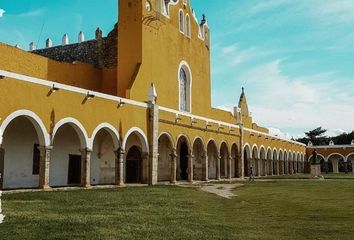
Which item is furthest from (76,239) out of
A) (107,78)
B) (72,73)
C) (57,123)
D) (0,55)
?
(107,78)

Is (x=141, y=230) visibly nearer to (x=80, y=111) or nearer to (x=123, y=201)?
(x=123, y=201)

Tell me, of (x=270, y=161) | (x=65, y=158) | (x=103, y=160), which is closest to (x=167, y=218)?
(x=65, y=158)

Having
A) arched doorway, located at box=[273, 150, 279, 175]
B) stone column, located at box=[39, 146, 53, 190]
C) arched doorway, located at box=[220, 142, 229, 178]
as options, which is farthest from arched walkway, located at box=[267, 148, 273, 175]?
stone column, located at box=[39, 146, 53, 190]

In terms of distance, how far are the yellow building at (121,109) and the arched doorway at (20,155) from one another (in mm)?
37

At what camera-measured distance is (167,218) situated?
8.75m

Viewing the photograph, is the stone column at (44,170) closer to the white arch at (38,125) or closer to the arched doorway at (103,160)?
the white arch at (38,125)

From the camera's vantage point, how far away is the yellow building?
1550cm

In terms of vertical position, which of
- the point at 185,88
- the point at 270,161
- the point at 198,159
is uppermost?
the point at 185,88

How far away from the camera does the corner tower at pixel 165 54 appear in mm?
22422

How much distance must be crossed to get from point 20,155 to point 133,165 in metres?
7.15

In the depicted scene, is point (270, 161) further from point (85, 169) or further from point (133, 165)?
point (85, 169)

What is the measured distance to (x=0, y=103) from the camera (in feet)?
43.4

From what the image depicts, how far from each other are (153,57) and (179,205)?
13.4m

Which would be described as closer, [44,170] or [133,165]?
[44,170]
